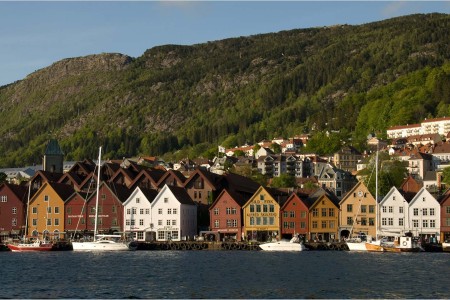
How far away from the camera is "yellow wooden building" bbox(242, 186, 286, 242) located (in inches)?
5640

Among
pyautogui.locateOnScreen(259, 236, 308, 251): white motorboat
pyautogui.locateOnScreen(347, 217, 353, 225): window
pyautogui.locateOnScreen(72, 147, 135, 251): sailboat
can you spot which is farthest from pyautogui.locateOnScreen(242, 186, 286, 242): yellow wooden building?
pyautogui.locateOnScreen(72, 147, 135, 251): sailboat

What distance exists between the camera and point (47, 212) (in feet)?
488

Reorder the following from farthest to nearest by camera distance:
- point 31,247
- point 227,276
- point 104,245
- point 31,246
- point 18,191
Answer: point 18,191 → point 31,246 → point 31,247 → point 104,245 → point 227,276

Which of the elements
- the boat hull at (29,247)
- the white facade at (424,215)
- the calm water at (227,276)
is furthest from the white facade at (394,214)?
the boat hull at (29,247)

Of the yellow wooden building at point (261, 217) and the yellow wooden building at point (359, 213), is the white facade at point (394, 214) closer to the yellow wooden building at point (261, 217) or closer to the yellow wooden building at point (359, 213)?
the yellow wooden building at point (359, 213)

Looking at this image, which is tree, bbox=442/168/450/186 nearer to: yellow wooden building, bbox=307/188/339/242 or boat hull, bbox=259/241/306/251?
yellow wooden building, bbox=307/188/339/242

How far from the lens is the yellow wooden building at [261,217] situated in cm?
14325

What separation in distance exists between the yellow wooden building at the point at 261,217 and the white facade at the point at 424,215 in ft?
63.4

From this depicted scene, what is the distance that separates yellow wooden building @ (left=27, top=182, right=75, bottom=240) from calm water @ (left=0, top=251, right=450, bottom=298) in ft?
104

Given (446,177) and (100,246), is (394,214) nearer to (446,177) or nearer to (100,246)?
(100,246)

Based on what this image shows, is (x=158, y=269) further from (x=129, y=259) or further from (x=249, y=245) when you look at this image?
(x=249, y=245)

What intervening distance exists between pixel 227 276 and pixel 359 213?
60240 mm

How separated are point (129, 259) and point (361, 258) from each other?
25.2m

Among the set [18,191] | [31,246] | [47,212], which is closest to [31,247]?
[31,246]
